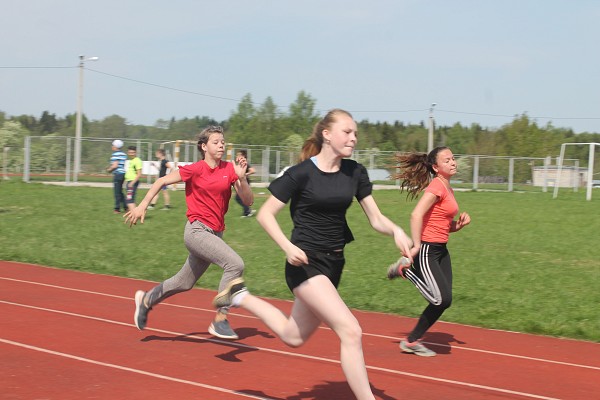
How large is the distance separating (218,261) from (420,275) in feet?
6.41

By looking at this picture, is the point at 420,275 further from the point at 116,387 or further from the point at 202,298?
the point at 202,298

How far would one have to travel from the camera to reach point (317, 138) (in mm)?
5395

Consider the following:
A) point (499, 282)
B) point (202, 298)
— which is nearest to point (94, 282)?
point (202, 298)

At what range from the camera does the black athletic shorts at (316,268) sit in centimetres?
516

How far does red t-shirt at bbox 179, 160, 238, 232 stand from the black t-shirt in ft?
7.61

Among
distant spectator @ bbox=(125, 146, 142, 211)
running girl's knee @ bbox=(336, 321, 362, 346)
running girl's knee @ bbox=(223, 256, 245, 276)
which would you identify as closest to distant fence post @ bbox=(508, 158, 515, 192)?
distant spectator @ bbox=(125, 146, 142, 211)

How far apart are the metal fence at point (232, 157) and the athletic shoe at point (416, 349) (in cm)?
2549

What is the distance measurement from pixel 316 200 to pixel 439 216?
284 centimetres

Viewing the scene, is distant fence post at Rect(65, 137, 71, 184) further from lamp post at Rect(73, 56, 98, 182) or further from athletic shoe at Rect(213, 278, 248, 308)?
athletic shoe at Rect(213, 278, 248, 308)

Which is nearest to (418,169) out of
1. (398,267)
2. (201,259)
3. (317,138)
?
(398,267)

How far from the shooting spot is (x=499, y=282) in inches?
482

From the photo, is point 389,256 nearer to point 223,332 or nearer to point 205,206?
point 223,332

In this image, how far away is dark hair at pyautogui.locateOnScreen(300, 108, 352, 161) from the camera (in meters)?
5.31

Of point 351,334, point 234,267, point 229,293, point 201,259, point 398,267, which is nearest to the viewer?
point 351,334
